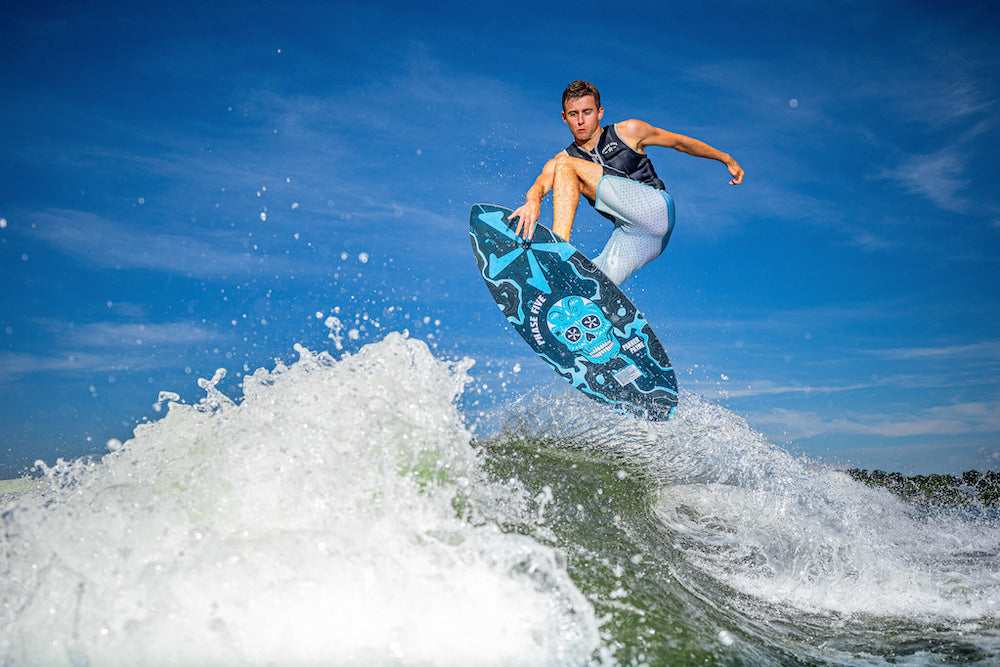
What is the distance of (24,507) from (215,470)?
84 cm

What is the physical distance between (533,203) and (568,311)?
970mm

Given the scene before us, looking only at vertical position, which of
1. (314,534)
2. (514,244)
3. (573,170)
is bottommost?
(314,534)

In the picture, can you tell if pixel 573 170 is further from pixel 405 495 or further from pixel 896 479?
pixel 896 479

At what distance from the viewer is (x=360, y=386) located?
3.63m

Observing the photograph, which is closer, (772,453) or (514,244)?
(514,244)

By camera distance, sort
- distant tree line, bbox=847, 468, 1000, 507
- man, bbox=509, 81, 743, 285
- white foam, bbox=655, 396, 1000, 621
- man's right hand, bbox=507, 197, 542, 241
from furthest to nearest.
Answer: distant tree line, bbox=847, 468, 1000, 507
man, bbox=509, 81, 743, 285
man's right hand, bbox=507, 197, 542, 241
white foam, bbox=655, 396, 1000, 621

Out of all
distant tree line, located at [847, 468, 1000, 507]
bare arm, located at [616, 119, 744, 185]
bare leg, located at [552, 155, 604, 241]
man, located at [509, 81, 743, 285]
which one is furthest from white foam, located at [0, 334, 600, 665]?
distant tree line, located at [847, 468, 1000, 507]

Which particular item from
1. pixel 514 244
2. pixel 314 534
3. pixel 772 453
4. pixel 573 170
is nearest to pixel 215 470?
pixel 314 534

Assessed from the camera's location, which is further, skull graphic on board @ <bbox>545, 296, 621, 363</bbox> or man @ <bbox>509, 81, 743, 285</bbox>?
man @ <bbox>509, 81, 743, 285</bbox>

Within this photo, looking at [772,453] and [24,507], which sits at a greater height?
[772,453]

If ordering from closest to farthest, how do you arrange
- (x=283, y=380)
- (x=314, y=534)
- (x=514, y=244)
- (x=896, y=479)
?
(x=314, y=534), (x=283, y=380), (x=514, y=244), (x=896, y=479)

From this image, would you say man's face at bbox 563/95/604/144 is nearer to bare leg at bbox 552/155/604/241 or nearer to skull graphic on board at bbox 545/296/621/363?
bare leg at bbox 552/155/604/241

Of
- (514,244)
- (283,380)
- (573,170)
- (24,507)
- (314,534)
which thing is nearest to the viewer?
(314,534)

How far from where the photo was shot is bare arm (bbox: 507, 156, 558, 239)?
535 centimetres
